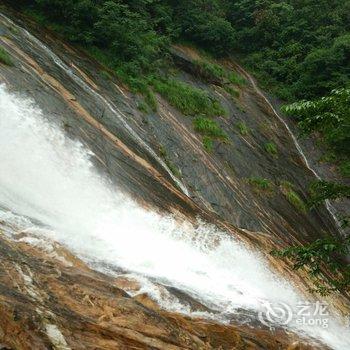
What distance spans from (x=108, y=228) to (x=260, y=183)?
22.5 feet

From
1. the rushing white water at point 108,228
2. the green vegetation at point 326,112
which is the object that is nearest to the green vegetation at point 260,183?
the rushing white water at point 108,228

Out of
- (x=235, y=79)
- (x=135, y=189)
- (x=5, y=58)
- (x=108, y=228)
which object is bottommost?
(x=108, y=228)

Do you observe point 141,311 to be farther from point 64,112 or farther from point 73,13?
point 73,13

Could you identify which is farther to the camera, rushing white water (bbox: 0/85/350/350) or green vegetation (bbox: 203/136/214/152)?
green vegetation (bbox: 203/136/214/152)

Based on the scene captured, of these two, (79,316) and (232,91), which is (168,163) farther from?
(232,91)

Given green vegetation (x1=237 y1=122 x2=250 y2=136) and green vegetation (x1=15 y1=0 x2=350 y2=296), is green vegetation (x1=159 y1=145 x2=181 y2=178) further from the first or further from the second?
green vegetation (x1=237 y1=122 x2=250 y2=136)

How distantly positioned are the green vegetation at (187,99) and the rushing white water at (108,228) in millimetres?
7022

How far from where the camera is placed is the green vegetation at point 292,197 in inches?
541

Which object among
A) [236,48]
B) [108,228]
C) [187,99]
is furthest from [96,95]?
[236,48]

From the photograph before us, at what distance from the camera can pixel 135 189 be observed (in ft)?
29.4

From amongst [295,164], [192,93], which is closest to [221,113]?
[192,93]

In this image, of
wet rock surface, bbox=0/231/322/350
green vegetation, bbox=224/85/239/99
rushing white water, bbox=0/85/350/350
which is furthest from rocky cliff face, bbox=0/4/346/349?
rushing white water, bbox=0/85/350/350

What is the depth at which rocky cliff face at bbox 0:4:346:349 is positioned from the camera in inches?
187

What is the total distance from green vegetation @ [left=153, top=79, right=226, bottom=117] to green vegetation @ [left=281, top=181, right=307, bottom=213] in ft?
13.4
